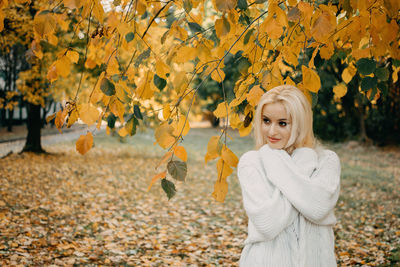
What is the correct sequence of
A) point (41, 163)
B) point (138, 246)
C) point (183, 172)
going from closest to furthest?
point (183, 172) < point (138, 246) < point (41, 163)

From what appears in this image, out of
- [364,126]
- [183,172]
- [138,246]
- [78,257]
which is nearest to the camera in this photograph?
[183,172]

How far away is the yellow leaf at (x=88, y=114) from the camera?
165cm

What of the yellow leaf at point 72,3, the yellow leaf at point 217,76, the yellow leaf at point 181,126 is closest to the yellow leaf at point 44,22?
the yellow leaf at point 72,3

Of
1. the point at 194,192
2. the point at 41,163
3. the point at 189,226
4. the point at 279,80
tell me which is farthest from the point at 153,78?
the point at 41,163

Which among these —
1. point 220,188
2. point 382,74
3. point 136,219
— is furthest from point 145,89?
point 136,219

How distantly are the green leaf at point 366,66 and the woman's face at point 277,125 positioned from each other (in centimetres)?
45

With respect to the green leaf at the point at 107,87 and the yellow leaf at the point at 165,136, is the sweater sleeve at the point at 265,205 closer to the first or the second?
the yellow leaf at the point at 165,136

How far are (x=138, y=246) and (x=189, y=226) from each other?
108 centimetres

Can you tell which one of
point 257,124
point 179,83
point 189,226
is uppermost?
point 179,83

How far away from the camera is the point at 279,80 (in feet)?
6.42

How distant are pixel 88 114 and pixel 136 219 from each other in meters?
4.06

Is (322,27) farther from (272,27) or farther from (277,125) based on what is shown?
(277,125)

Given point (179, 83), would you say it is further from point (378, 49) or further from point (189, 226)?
point (189, 226)

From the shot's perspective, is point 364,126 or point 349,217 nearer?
point 349,217
